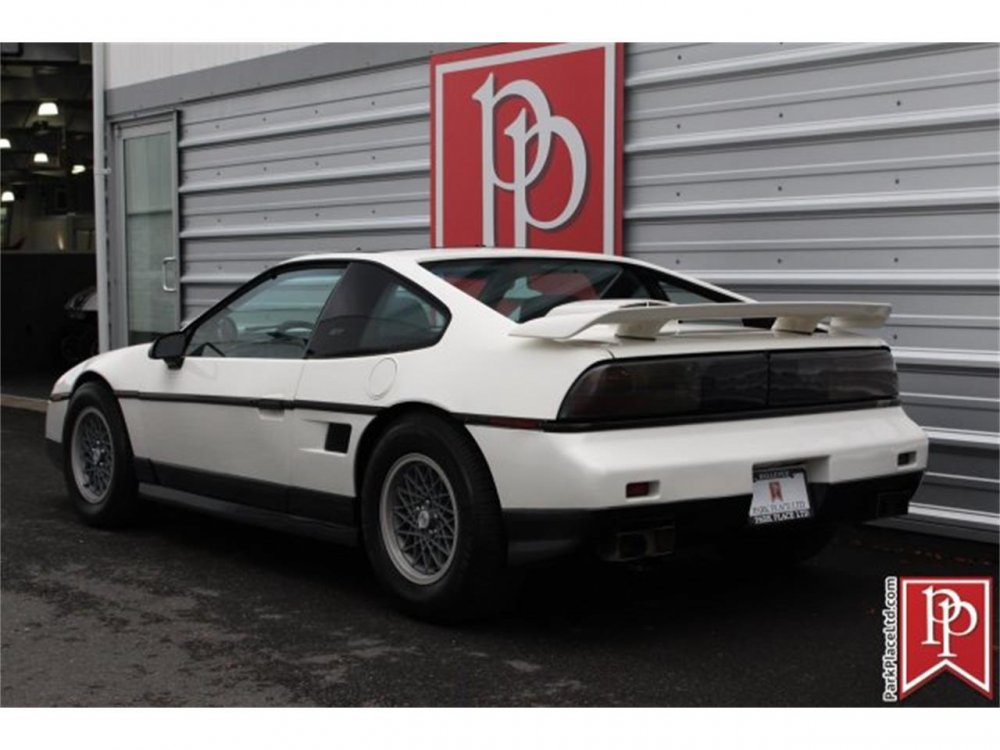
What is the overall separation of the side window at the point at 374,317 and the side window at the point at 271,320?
0.11 metres

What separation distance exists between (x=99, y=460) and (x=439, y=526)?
260 cm

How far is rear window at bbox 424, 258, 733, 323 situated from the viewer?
5020 mm

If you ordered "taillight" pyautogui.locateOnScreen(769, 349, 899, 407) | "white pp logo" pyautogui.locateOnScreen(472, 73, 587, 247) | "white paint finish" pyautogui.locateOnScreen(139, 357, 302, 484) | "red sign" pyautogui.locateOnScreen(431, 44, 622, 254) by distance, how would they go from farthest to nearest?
"white pp logo" pyautogui.locateOnScreen(472, 73, 587, 247)
"red sign" pyautogui.locateOnScreen(431, 44, 622, 254)
"white paint finish" pyautogui.locateOnScreen(139, 357, 302, 484)
"taillight" pyautogui.locateOnScreen(769, 349, 899, 407)

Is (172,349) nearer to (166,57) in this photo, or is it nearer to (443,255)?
(443,255)

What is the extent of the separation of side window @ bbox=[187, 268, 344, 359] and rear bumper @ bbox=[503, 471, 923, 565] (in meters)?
1.50

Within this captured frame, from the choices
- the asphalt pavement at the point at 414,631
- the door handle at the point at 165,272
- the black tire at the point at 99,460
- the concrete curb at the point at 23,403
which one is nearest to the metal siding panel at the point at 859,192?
the asphalt pavement at the point at 414,631

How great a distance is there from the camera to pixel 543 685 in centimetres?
404

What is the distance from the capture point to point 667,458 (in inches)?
168

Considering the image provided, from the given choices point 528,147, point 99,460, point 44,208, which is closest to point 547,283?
point 99,460

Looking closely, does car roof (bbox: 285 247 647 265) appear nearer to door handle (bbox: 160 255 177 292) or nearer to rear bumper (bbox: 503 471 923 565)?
rear bumper (bbox: 503 471 923 565)

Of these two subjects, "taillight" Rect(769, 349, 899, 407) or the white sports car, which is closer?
the white sports car

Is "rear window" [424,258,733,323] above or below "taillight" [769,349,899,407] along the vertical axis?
above

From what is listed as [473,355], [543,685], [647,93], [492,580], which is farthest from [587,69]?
[543,685]

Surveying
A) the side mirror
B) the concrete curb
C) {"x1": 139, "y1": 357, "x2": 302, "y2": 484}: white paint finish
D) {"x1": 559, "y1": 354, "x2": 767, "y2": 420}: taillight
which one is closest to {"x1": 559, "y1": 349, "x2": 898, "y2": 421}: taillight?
{"x1": 559, "y1": 354, "x2": 767, "y2": 420}: taillight
